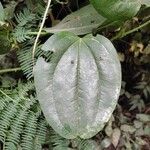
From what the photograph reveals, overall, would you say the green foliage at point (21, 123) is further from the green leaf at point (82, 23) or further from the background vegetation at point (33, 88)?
the green leaf at point (82, 23)

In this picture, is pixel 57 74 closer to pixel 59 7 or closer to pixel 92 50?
pixel 92 50

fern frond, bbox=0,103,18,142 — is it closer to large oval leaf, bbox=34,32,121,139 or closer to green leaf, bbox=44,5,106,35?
large oval leaf, bbox=34,32,121,139

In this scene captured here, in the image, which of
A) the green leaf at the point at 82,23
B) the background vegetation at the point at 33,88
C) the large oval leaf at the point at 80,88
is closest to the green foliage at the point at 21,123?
the background vegetation at the point at 33,88

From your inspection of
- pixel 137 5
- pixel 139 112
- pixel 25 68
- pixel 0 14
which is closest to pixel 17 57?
pixel 25 68

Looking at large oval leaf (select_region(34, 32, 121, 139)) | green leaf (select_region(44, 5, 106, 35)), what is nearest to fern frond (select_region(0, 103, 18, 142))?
large oval leaf (select_region(34, 32, 121, 139))

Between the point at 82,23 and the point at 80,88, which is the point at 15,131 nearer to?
the point at 80,88

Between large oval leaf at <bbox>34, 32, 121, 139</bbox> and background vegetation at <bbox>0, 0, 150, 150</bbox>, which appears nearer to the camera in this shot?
large oval leaf at <bbox>34, 32, 121, 139</bbox>
